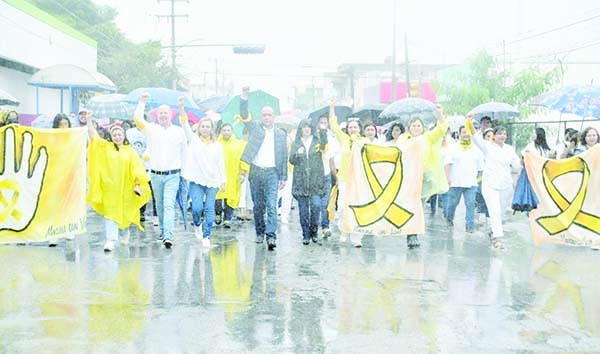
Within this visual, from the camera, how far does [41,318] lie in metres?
6.00

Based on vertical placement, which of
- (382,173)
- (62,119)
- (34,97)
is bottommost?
(382,173)

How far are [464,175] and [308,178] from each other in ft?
10.1

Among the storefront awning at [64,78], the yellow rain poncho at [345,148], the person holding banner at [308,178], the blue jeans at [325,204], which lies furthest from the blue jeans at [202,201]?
the storefront awning at [64,78]

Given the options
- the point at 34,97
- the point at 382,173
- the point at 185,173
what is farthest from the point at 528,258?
the point at 34,97

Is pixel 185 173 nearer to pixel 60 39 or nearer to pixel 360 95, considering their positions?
pixel 60 39

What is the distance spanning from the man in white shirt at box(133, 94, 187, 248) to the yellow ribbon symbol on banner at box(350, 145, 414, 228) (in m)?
2.27

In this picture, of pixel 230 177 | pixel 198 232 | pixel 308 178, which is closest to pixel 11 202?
pixel 198 232

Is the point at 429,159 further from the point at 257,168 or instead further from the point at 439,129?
the point at 257,168

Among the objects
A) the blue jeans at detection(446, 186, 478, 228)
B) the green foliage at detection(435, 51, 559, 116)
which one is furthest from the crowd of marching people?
the green foliage at detection(435, 51, 559, 116)

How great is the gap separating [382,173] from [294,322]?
4.35 metres

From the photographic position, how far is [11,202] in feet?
29.0

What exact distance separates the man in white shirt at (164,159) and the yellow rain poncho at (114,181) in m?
0.20

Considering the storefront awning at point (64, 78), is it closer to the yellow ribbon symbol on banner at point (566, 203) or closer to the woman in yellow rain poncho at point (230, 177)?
the woman in yellow rain poncho at point (230, 177)

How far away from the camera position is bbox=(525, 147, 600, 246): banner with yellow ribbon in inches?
380
